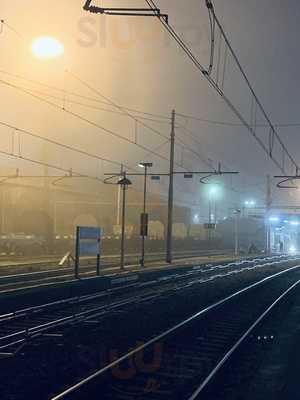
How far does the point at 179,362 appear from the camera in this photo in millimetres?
11281

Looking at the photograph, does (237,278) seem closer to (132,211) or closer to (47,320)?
(47,320)

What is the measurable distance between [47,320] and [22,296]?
3537mm

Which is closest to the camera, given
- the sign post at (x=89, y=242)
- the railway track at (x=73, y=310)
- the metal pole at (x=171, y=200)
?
the railway track at (x=73, y=310)

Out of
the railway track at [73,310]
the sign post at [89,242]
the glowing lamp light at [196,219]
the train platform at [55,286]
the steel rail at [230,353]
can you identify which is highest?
the glowing lamp light at [196,219]

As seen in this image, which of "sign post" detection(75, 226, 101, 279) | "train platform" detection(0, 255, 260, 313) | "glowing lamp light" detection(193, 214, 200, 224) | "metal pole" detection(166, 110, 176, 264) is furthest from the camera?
"glowing lamp light" detection(193, 214, 200, 224)

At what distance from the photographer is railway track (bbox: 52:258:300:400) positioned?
8977 mm

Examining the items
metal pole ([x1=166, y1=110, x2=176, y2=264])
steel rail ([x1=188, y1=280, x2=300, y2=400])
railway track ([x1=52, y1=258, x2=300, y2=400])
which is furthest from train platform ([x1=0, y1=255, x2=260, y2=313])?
steel rail ([x1=188, y1=280, x2=300, y2=400])

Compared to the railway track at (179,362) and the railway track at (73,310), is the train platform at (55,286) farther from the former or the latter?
the railway track at (179,362)

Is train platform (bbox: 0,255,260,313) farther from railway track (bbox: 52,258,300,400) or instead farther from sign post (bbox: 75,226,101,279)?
railway track (bbox: 52,258,300,400)

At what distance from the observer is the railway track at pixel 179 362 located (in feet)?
29.5

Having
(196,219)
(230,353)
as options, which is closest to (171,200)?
(230,353)

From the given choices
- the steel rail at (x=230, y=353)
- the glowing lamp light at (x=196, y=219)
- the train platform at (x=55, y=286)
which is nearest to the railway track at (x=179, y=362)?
the steel rail at (x=230, y=353)

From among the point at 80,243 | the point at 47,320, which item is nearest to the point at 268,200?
the point at 80,243

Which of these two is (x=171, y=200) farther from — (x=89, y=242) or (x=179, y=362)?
(x=179, y=362)
